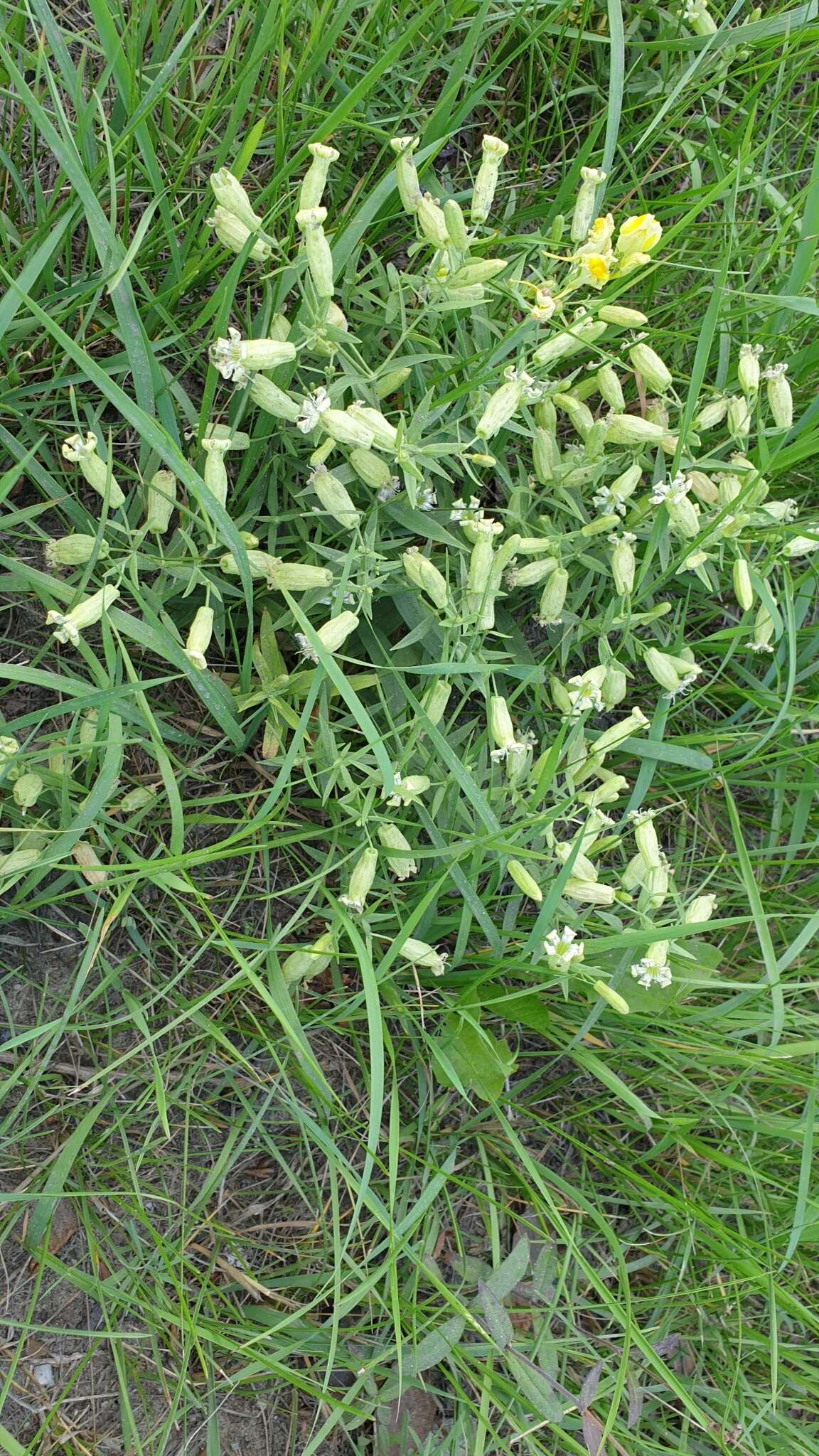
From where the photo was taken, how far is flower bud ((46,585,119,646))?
2133 mm

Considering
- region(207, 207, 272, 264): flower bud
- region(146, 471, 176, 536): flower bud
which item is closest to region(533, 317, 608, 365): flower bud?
region(207, 207, 272, 264): flower bud

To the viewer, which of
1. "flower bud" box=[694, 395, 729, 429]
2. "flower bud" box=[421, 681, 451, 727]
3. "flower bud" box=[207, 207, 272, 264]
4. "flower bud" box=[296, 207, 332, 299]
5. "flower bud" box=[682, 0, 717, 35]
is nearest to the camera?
"flower bud" box=[296, 207, 332, 299]

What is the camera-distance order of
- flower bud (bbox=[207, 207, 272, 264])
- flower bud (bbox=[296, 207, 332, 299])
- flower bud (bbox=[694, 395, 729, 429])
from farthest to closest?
1. flower bud (bbox=[694, 395, 729, 429])
2. flower bud (bbox=[207, 207, 272, 264])
3. flower bud (bbox=[296, 207, 332, 299])

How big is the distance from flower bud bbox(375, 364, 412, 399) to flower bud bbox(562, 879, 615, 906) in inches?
45.0

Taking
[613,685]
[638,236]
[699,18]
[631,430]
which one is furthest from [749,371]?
[699,18]

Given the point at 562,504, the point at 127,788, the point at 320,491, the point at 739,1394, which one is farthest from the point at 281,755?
the point at 739,1394

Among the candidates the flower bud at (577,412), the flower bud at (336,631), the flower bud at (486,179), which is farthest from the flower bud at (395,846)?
the flower bud at (486,179)

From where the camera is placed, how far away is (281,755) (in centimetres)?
271

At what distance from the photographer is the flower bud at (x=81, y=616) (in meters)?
2.13

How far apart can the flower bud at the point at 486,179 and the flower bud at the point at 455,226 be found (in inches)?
5.6

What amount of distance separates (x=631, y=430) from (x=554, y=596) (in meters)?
0.41

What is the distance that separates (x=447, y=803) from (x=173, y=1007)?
841 mm

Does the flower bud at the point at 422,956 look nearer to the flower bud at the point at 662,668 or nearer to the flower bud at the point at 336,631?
the flower bud at the point at 336,631

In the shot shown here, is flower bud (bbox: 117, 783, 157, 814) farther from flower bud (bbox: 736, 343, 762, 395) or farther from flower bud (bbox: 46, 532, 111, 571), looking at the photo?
flower bud (bbox: 736, 343, 762, 395)
